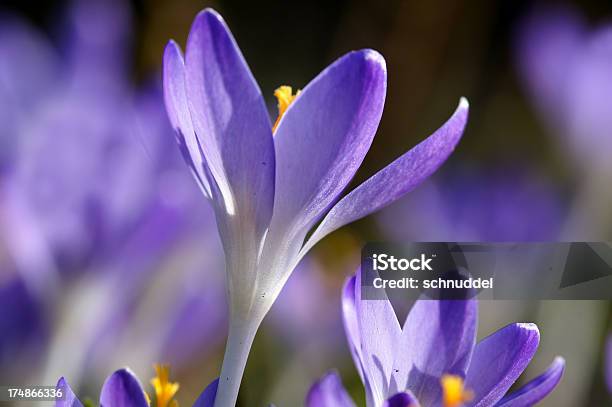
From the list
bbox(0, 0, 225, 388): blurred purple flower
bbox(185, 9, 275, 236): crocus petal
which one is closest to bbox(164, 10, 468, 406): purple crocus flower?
bbox(185, 9, 275, 236): crocus petal

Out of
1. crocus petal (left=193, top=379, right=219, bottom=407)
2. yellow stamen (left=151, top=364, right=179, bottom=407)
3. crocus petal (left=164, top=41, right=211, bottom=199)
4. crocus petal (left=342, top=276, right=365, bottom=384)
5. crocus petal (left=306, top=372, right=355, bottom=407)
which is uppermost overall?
crocus petal (left=164, top=41, right=211, bottom=199)

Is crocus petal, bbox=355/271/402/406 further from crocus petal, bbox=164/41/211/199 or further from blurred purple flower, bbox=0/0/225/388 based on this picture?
blurred purple flower, bbox=0/0/225/388

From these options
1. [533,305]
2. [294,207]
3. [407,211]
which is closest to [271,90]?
[407,211]

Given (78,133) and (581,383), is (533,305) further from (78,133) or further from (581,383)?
(78,133)

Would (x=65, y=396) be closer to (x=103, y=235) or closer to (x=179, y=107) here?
(x=179, y=107)

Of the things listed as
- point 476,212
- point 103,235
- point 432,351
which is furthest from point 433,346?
point 476,212

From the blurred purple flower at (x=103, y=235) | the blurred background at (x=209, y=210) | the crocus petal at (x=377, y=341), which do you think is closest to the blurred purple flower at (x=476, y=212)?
the blurred background at (x=209, y=210)

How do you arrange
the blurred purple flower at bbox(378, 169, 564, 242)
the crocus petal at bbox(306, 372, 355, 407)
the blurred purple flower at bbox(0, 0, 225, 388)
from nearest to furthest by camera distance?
1. the crocus petal at bbox(306, 372, 355, 407)
2. the blurred purple flower at bbox(0, 0, 225, 388)
3. the blurred purple flower at bbox(378, 169, 564, 242)
